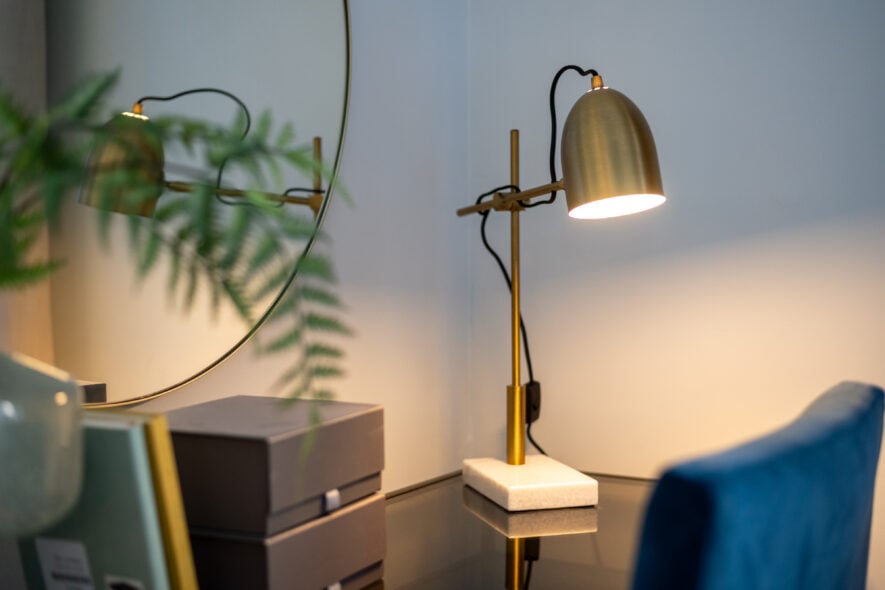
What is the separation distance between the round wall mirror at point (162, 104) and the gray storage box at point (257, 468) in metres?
0.11

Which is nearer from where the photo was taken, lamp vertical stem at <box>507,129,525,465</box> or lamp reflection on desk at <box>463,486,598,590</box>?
lamp reflection on desk at <box>463,486,598,590</box>

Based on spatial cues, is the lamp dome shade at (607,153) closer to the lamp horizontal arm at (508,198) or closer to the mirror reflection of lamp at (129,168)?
the lamp horizontal arm at (508,198)

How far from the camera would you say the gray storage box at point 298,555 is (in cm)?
62

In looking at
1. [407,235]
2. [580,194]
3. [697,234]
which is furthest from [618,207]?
[407,235]

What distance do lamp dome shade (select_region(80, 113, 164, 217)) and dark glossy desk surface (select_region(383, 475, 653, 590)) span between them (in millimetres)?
508

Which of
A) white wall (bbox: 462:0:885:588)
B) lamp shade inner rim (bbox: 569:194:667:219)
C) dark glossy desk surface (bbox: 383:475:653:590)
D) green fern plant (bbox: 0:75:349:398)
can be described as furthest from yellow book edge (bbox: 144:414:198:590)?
white wall (bbox: 462:0:885:588)

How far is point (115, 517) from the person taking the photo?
51 cm

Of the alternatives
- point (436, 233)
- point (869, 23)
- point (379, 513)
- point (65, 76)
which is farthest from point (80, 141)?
point (869, 23)

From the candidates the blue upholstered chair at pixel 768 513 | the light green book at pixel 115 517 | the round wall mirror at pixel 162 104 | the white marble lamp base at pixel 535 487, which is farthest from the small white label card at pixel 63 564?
the white marble lamp base at pixel 535 487

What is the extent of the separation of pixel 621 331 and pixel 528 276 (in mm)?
187

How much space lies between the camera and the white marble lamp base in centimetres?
96

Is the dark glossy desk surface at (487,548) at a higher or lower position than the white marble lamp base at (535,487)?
lower

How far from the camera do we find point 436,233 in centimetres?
132

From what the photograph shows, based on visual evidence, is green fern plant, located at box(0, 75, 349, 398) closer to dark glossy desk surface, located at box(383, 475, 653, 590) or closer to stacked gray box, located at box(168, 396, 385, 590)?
stacked gray box, located at box(168, 396, 385, 590)
